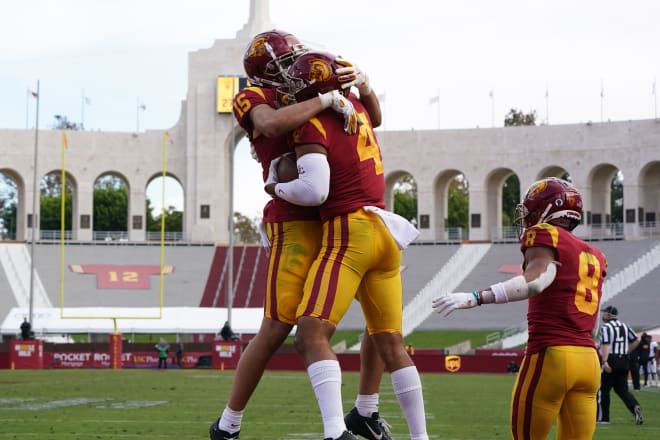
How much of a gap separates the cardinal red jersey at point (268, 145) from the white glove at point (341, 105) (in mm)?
410

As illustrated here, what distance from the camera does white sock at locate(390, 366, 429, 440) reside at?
21.8 feet

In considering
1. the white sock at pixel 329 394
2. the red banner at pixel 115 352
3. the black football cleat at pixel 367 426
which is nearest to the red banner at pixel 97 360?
the red banner at pixel 115 352

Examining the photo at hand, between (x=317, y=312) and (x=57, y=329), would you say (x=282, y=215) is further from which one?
(x=57, y=329)

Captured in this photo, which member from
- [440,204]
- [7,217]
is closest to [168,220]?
[7,217]

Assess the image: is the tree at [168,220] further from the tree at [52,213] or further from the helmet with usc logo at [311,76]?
the helmet with usc logo at [311,76]

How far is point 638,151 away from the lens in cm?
5756

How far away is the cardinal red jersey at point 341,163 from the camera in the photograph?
21.5 ft

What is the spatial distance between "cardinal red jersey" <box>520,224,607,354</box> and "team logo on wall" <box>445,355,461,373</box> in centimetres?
2823

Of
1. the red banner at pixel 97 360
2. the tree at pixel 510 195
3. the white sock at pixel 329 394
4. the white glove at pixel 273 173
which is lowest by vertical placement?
the red banner at pixel 97 360

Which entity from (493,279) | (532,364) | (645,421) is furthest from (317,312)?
(493,279)

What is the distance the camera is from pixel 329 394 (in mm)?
6270

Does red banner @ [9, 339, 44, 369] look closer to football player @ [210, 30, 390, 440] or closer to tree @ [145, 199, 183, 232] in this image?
football player @ [210, 30, 390, 440]

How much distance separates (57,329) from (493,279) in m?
18.9

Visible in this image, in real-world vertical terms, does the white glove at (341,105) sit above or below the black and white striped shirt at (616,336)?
above
